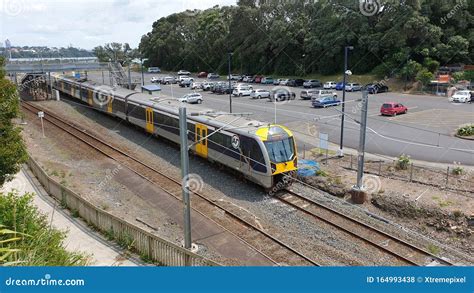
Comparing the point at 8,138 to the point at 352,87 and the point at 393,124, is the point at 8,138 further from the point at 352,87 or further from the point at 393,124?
the point at 352,87

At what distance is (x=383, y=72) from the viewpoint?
56031mm

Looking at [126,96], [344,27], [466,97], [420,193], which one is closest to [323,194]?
[420,193]

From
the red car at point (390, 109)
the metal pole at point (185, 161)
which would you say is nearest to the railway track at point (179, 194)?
the metal pole at point (185, 161)

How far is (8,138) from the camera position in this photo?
1675 cm

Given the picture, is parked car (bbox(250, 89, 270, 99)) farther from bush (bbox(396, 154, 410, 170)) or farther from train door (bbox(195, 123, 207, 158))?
bush (bbox(396, 154, 410, 170))

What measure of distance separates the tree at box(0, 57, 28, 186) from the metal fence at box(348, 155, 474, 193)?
1558 cm

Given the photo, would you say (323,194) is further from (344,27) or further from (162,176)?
(344,27)

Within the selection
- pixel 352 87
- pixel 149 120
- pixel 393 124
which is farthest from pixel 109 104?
pixel 352 87

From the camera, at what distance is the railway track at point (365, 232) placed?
13263 mm

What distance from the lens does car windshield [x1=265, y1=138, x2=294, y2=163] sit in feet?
58.1

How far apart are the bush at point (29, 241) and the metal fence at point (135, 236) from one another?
78.7 inches

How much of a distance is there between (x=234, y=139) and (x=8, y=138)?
9.36 metres

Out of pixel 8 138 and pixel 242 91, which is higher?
pixel 8 138

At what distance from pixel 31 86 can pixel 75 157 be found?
35121 millimetres
